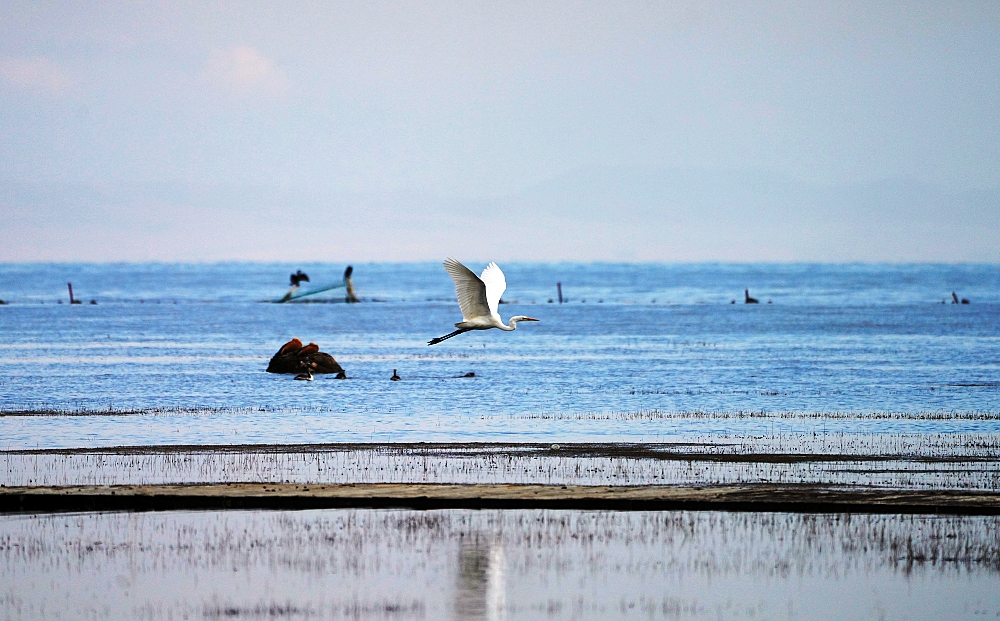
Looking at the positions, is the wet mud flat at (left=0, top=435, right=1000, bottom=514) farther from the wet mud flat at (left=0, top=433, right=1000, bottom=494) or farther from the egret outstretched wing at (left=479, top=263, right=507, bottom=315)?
the egret outstretched wing at (left=479, top=263, right=507, bottom=315)

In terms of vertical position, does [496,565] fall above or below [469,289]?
below

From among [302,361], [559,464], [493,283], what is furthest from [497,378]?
[559,464]

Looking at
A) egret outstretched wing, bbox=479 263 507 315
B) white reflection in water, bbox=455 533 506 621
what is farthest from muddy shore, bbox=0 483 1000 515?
egret outstretched wing, bbox=479 263 507 315

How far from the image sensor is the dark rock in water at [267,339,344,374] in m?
38.4

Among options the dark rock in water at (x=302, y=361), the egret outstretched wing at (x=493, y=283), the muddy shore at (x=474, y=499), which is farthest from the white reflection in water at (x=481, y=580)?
the dark rock in water at (x=302, y=361)

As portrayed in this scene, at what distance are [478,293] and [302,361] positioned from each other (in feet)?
57.7

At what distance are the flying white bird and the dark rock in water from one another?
52.6 feet

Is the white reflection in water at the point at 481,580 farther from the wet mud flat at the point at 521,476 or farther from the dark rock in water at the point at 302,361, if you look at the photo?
the dark rock in water at the point at 302,361

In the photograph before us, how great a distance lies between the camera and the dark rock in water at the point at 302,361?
126ft

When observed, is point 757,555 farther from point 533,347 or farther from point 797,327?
point 797,327

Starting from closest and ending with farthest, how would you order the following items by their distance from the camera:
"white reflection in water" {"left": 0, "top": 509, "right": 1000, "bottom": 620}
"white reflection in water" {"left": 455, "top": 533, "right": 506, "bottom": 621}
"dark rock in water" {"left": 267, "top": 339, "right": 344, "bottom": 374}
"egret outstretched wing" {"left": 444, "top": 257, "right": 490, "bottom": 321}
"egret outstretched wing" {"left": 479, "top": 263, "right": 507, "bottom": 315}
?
"white reflection in water" {"left": 455, "top": 533, "right": 506, "bottom": 621}
"white reflection in water" {"left": 0, "top": 509, "right": 1000, "bottom": 620}
"egret outstretched wing" {"left": 444, "top": 257, "right": 490, "bottom": 321}
"egret outstretched wing" {"left": 479, "top": 263, "right": 507, "bottom": 315}
"dark rock in water" {"left": 267, "top": 339, "right": 344, "bottom": 374}

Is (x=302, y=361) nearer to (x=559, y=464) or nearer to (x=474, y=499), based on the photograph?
(x=559, y=464)

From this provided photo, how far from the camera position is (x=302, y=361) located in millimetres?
38406

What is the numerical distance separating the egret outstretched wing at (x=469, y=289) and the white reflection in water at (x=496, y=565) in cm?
568
